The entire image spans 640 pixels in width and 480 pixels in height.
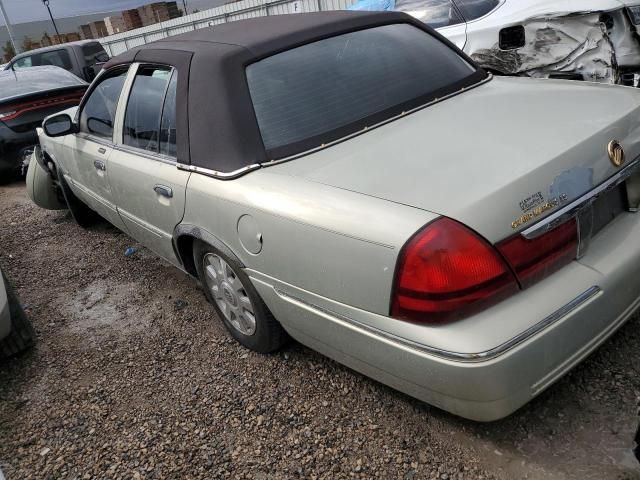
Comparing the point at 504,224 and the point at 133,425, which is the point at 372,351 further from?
the point at 133,425

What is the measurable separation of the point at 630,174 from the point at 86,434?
2.60 meters

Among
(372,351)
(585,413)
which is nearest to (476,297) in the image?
(372,351)

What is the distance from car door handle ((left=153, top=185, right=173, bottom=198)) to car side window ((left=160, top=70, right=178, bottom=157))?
0.17 m

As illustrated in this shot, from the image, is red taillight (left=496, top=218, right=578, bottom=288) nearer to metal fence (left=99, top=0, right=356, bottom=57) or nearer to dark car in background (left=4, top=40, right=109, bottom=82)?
metal fence (left=99, top=0, right=356, bottom=57)

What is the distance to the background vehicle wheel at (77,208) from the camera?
191 inches

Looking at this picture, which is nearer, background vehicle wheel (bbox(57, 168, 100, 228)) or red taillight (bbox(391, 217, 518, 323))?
red taillight (bbox(391, 217, 518, 323))

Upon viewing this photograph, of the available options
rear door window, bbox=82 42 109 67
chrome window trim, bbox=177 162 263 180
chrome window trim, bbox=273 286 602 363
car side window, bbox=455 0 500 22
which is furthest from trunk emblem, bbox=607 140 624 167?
rear door window, bbox=82 42 109 67

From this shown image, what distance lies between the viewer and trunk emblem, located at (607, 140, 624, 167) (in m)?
1.97

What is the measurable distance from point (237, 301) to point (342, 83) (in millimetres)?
1182

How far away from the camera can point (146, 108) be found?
3.07 m

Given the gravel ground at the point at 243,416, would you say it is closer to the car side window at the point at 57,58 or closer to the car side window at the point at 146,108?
the car side window at the point at 146,108

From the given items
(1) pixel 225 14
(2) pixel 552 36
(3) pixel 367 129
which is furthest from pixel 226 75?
(1) pixel 225 14

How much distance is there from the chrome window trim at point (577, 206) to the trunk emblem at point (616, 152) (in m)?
0.05

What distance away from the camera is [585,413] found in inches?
83.3
